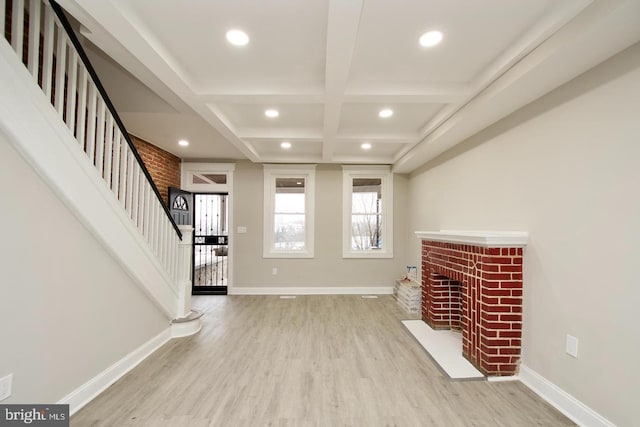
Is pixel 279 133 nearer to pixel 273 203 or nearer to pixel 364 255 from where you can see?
pixel 273 203

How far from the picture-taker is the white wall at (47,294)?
160 centimetres

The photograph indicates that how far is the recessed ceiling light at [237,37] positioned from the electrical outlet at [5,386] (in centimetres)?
241

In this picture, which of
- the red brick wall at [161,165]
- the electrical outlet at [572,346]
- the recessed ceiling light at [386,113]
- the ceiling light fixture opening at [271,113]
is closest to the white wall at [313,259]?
the red brick wall at [161,165]

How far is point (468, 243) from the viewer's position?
9.23 ft

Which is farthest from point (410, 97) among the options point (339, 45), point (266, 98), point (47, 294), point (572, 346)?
point (47, 294)

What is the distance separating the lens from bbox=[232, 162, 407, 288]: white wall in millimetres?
5465

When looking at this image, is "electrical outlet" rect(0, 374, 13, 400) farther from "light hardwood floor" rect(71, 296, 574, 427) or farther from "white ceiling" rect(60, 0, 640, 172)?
"white ceiling" rect(60, 0, 640, 172)

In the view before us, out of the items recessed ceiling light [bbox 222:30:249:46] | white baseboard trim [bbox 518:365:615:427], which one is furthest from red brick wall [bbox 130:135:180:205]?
white baseboard trim [bbox 518:365:615:427]

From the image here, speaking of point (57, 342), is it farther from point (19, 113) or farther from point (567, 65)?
point (567, 65)

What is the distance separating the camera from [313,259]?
18.1 ft

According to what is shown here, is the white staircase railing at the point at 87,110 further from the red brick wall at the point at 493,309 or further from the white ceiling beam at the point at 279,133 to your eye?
the red brick wall at the point at 493,309

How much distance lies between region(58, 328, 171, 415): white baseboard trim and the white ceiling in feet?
7.91

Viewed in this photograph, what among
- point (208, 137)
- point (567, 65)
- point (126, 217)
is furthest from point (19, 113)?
point (567, 65)

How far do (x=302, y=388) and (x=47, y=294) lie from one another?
1.89m
